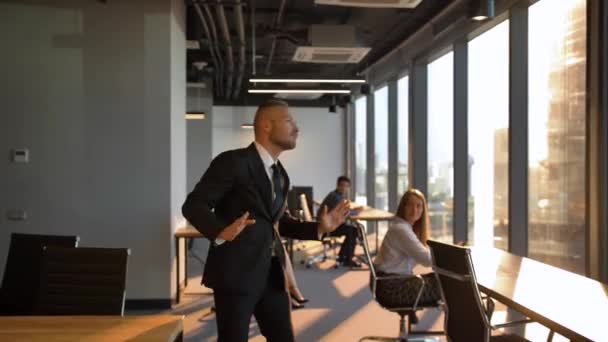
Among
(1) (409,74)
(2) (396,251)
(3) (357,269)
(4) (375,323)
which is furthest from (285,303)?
(1) (409,74)

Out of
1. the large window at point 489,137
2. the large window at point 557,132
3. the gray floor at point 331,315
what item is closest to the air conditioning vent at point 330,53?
the large window at point 489,137

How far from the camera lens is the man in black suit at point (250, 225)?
7.67ft

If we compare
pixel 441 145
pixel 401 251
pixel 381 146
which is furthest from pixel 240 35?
pixel 381 146

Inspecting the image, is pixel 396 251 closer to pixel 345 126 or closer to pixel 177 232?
pixel 177 232

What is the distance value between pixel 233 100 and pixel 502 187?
9.12m

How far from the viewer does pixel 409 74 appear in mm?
9086

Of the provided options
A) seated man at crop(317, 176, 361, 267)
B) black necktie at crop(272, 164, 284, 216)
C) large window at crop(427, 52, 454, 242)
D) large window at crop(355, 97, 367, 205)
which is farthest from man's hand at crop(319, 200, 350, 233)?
large window at crop(355, 97, 367, 205)

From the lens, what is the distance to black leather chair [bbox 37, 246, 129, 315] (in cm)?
253

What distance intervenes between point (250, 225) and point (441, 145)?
635 centimetres

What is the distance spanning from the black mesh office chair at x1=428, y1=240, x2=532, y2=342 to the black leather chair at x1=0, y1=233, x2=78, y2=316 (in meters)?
2.15

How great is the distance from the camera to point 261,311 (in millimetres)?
2527

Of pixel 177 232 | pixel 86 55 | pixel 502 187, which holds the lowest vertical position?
pixel 177 232

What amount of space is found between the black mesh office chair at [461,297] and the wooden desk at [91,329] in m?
1.34

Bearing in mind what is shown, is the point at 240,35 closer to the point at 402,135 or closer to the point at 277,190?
the point at 402,135
